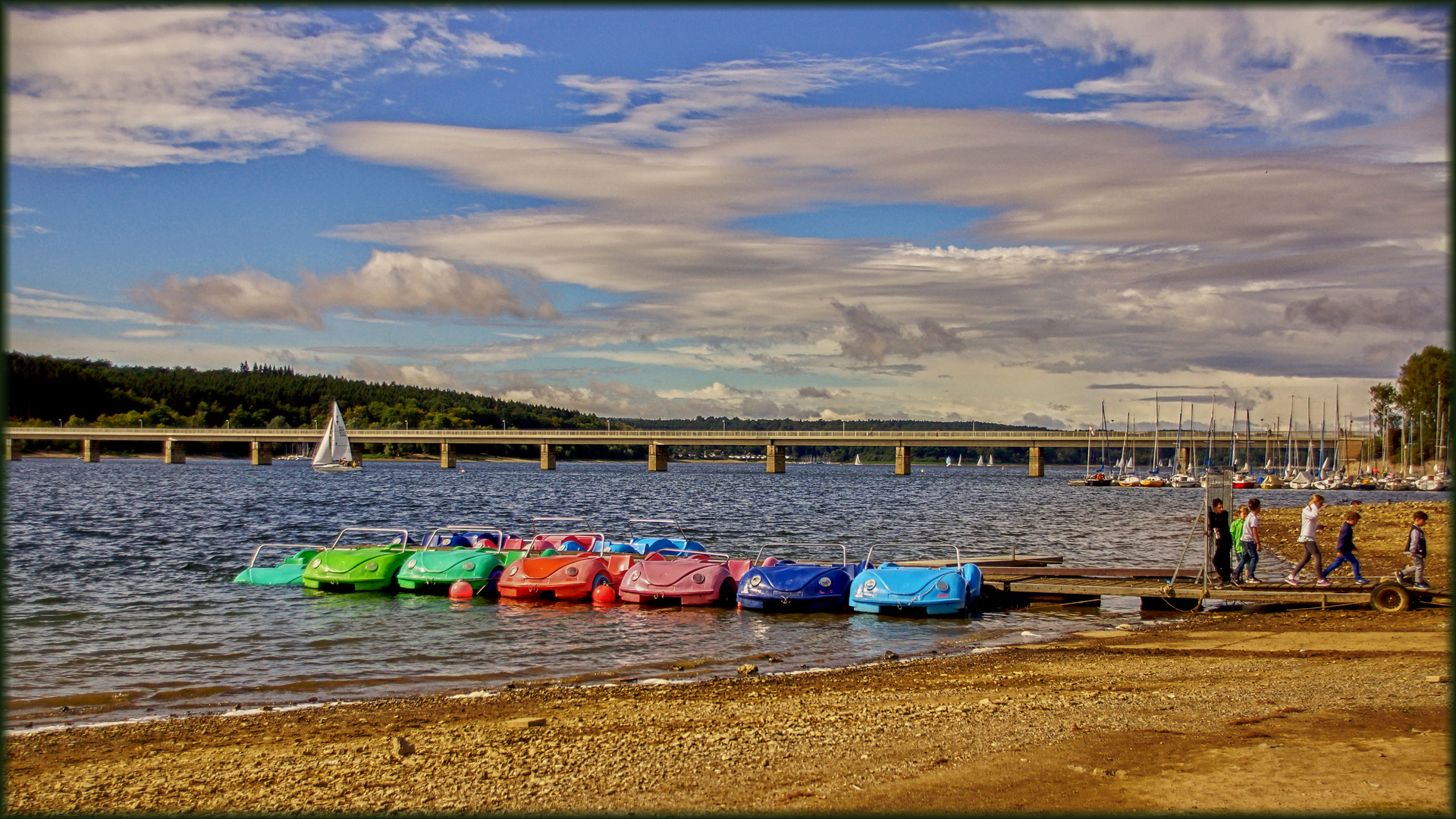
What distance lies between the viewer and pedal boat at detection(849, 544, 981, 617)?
77.4 feet

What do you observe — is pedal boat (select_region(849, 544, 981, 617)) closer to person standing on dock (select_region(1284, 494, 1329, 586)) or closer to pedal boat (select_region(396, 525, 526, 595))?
person standing on dock (select_region(1284, 494, 1329, 586))

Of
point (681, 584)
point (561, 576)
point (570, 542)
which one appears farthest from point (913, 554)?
point (561, 576)

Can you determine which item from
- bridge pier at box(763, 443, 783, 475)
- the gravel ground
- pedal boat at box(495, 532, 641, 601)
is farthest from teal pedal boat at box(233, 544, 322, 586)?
bridge pier at box(763, 443, 783, 475)

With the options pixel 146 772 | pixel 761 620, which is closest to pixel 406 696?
pixel 146 772


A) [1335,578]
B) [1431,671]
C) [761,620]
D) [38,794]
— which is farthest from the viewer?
[1335,578]

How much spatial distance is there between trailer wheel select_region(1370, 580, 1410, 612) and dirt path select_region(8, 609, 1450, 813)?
615cm

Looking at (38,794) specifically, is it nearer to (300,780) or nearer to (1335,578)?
(300,780)

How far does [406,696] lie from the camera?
607 inches

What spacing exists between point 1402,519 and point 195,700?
5523 cm

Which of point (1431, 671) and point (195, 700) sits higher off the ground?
point (1431, 671)

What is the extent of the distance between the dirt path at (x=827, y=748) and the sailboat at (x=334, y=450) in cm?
13731

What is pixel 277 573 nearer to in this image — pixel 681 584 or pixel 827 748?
pixel 681 584

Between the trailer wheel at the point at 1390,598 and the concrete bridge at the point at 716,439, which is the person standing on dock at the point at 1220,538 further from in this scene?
the concrete bridge at the point at 716,439

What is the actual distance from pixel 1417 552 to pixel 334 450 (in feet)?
467
